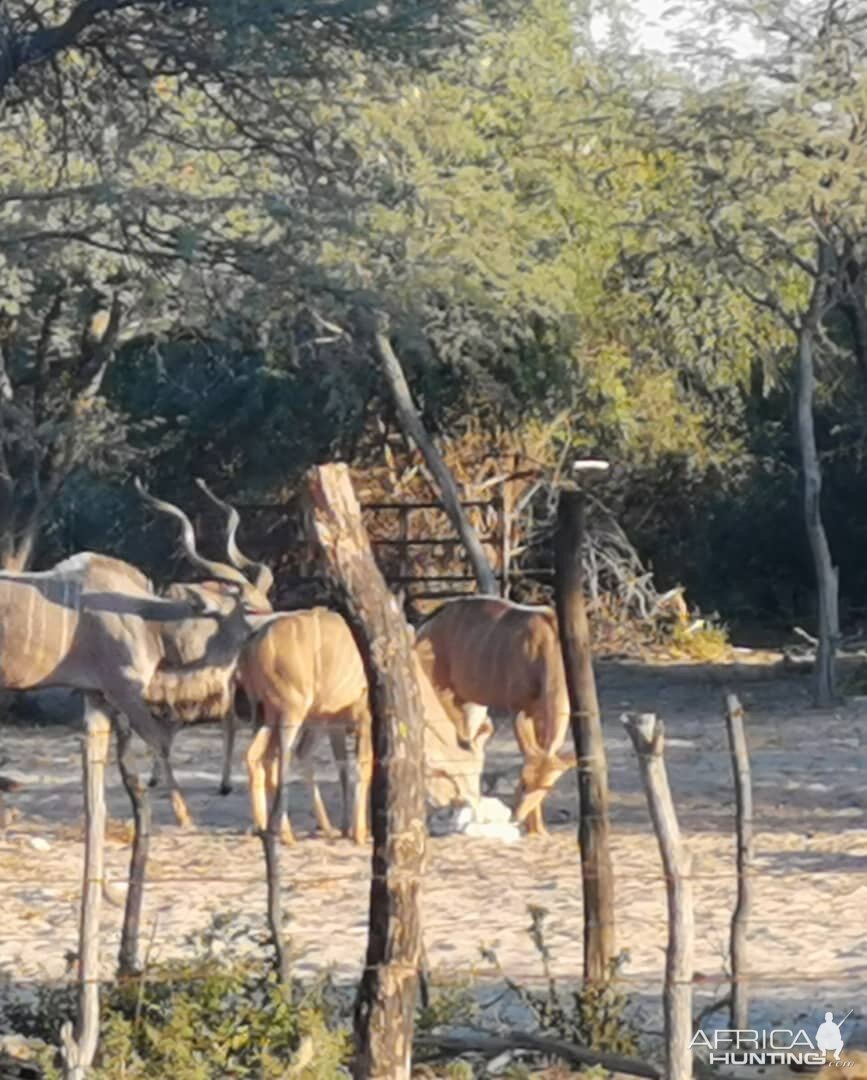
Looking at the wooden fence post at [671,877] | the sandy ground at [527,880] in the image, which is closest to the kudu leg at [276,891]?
the sandy ground at [527,880]

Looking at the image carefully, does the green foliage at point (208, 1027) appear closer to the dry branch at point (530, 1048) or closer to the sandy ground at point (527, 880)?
the dry branch at point (530, 1048)

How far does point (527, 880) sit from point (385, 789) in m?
6.18

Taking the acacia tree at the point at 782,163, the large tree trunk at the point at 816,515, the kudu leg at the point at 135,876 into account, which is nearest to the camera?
the kudu leg at the point at 135,876

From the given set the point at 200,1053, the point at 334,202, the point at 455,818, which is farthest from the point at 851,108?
the point at 200,1053

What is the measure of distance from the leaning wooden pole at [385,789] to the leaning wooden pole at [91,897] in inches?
33.7

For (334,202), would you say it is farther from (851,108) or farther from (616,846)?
(851,108)

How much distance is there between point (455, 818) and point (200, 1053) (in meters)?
7.04

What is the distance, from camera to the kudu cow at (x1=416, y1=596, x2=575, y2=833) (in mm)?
14305

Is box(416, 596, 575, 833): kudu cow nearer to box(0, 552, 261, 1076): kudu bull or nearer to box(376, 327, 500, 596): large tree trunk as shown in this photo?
box(0, 552, 261, 1076): kudu bull

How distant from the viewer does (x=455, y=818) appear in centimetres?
1371

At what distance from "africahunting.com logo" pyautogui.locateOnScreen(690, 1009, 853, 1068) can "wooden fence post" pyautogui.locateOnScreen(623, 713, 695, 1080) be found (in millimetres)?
226

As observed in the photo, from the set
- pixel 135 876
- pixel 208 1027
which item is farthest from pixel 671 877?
pixel 135 876

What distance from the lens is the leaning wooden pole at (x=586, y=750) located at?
746 cm

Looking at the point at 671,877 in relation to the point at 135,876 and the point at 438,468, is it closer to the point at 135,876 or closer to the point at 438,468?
the point at 135,876
